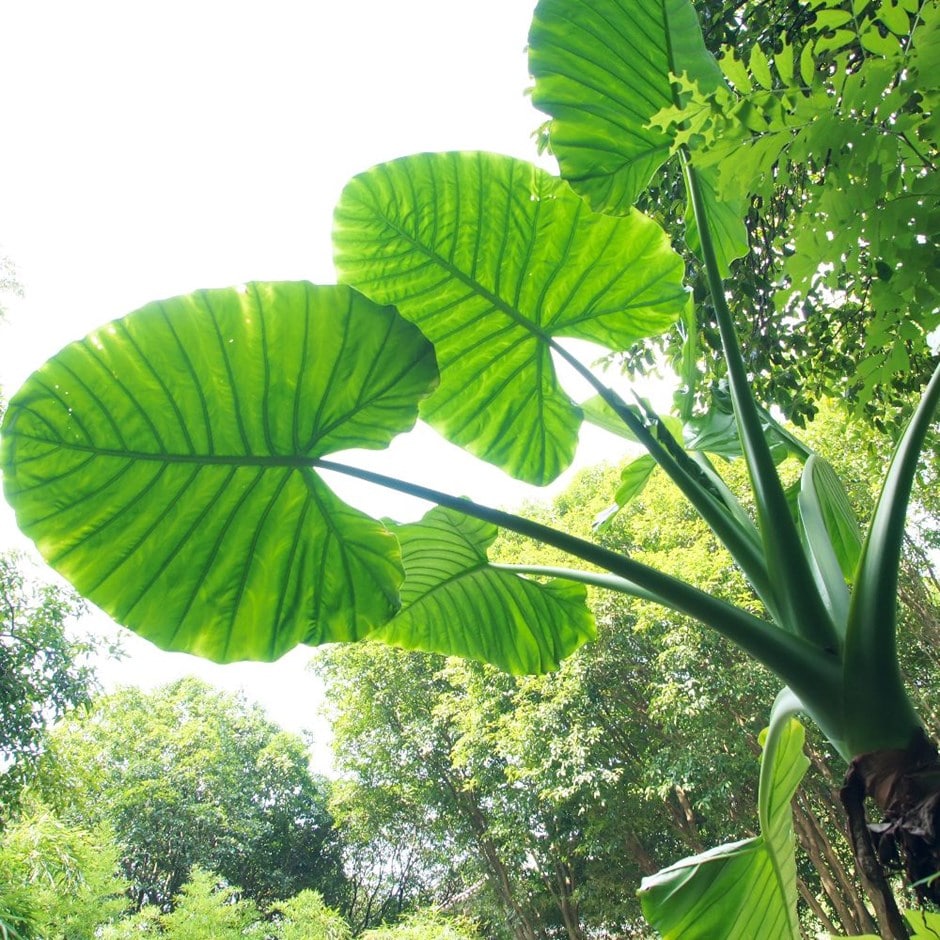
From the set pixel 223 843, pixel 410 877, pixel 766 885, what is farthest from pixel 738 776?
pixel 223 843

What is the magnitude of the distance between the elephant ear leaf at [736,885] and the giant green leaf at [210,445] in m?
0.56

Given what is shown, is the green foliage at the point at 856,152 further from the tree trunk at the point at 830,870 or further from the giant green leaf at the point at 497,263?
the tree trunk at the point at 830,870

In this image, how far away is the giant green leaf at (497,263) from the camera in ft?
3.30

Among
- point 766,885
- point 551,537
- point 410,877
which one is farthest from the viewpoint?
point 410,877

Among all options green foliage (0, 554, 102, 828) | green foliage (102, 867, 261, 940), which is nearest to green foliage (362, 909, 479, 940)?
green foliage (102, 867, 261, 940)

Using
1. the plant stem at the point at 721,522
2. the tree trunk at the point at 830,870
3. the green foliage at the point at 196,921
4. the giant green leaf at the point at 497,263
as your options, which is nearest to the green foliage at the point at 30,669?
the green foliage at the point at 196,921

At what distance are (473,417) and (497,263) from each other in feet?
0.85

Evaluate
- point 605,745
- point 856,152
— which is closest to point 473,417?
point 856,152

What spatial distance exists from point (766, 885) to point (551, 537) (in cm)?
62

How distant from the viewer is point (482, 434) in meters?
1.17

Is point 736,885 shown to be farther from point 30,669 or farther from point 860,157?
point 30,669

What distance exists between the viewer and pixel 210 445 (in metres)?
0.78

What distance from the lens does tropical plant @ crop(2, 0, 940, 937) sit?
59cm

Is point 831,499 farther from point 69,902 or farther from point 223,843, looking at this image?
point 223,843
